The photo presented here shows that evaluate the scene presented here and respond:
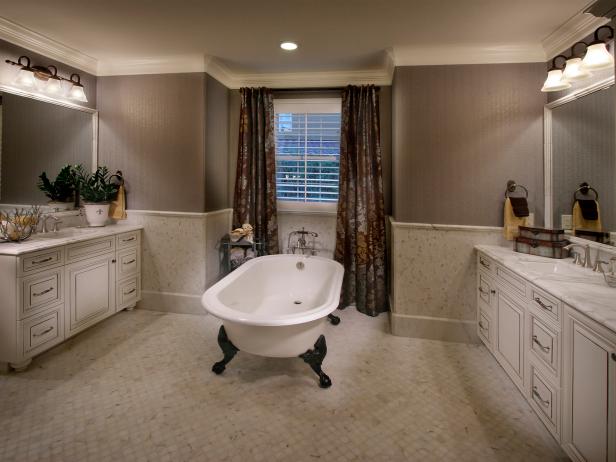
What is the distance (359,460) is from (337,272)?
146cm

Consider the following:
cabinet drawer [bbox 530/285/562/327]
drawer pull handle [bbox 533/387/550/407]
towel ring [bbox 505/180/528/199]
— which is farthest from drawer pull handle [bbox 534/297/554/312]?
towel ring [bbox 505/180/528/199]

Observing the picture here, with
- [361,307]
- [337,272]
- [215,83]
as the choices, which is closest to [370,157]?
[337,272]

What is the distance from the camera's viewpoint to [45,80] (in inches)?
106

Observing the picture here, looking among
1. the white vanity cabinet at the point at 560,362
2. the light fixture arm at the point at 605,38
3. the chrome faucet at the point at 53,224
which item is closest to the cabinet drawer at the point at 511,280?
the white vanity cabinet at the point at 560,362

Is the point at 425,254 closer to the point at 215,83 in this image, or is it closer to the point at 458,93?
the point at 458,93

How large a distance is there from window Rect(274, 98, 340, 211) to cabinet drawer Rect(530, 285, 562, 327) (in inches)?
81.9

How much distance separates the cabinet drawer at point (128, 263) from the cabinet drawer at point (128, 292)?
2.8 inches

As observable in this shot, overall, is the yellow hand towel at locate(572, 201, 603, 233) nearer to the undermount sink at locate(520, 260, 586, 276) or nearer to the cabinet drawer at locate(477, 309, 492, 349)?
the undermount sink at locate(520, 260, 586, 276)

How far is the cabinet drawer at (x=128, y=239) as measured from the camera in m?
3.00

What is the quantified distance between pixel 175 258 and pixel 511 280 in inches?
112

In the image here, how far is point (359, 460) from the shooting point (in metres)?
1.53

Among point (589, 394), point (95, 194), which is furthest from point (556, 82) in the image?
point (95, 194)

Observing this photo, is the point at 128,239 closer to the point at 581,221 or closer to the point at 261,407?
the point at 261,407

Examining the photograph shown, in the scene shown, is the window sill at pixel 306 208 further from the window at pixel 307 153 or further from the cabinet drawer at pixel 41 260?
the cabinet drawer at pixel 41 260
